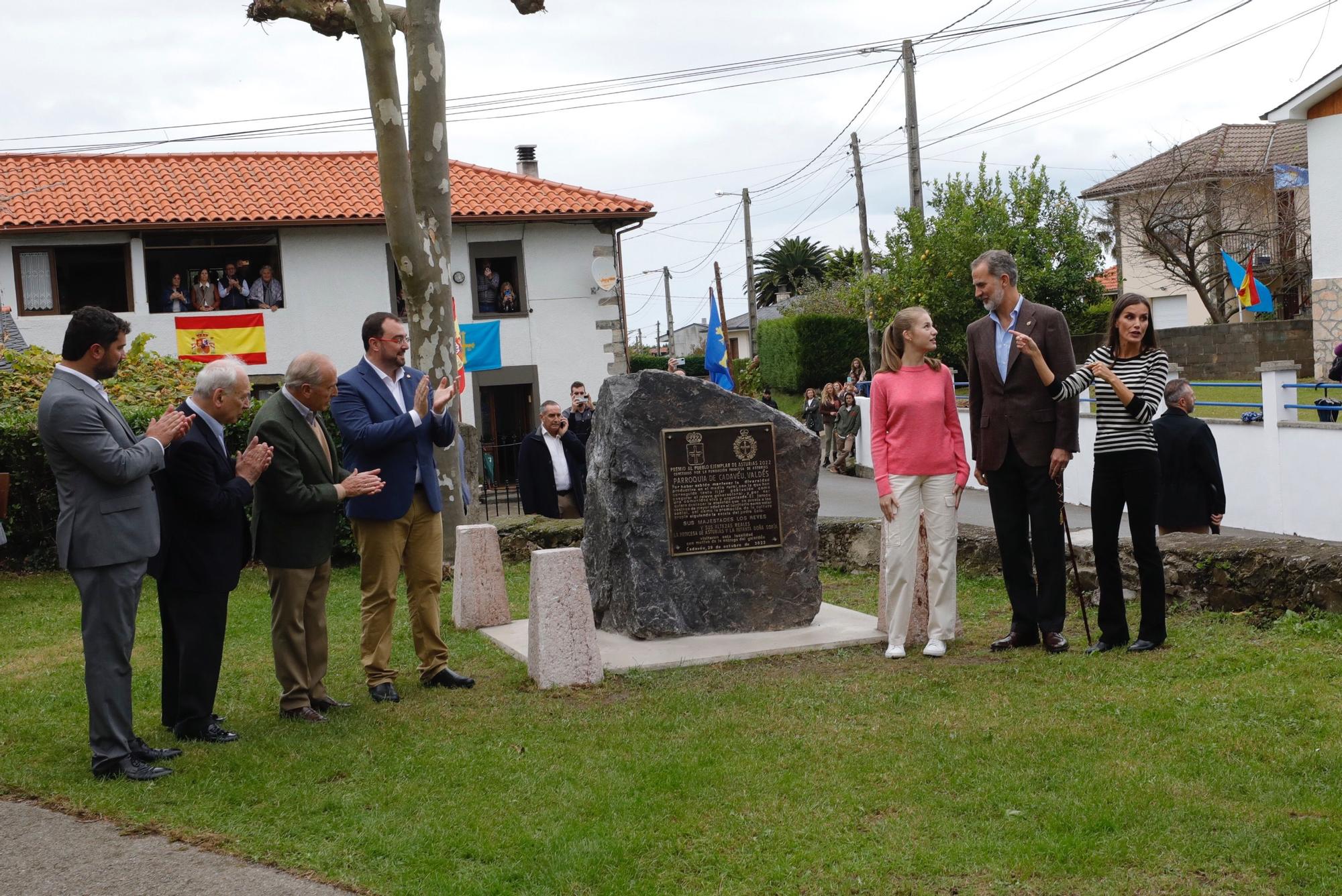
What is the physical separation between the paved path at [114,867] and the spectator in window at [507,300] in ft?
76.4

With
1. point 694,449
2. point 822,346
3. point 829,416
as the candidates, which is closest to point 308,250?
point 829,416

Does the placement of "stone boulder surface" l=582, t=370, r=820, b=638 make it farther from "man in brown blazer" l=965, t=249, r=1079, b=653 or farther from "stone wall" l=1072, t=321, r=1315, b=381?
"stone wall" l=1072, t=321, r=1315, b=381

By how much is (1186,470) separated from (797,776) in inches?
182

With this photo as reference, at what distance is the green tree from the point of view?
92.2 ft

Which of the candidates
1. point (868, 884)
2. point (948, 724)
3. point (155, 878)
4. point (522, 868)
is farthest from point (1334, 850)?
point (155, 878)

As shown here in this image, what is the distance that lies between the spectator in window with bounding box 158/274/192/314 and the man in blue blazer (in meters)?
21.3

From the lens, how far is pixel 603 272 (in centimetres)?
2795

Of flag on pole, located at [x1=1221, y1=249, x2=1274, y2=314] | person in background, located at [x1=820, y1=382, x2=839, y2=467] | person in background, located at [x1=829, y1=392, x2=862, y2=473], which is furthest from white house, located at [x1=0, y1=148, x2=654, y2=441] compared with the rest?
flag on pole, located at [x1=1221, y1=249, x2=1274, y2=314]

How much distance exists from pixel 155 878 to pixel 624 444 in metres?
4.14

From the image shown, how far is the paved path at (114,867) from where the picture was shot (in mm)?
4129

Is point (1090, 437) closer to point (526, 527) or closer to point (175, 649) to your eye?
point (526, 527)

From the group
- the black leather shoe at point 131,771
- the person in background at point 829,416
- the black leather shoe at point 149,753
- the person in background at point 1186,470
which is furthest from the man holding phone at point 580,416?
the person in background at point 829,416

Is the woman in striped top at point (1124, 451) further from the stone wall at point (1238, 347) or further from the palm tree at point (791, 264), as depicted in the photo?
the palm tree at point (791, 264)

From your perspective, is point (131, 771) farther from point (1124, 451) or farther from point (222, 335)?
point (222, 335)
